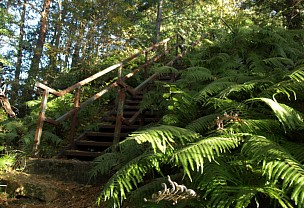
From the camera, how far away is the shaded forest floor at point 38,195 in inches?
133

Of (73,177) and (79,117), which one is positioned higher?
(79,117)

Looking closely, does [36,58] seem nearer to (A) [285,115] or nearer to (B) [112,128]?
(B) [112,128]

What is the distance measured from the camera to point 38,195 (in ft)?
11.5

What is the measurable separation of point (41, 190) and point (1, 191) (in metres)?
0.46

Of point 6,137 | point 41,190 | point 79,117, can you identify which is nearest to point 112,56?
point 79,117

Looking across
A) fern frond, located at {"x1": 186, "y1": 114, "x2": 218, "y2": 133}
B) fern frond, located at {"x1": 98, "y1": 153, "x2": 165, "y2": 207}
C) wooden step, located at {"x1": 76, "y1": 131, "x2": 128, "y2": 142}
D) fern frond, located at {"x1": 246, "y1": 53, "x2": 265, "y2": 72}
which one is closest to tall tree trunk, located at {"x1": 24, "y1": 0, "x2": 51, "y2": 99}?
wooden step, located at {"x1": 76, "y1": 131, "x2": 128, "y2": 142}

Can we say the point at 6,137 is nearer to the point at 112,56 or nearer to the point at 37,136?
the point at 37,136

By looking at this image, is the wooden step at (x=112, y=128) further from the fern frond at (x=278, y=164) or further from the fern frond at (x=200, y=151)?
the fern frond at (x=278, y=164)

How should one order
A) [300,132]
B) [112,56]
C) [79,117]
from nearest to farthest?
[300,132] < [79,117] < [112,56]

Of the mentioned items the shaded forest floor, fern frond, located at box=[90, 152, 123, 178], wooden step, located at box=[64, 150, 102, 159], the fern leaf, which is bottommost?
the shaded forest floor

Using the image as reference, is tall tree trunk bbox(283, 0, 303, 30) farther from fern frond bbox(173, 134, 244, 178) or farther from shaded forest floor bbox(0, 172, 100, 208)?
fern frond bbox(173, 134, 244, 178)

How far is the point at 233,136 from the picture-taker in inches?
80.0

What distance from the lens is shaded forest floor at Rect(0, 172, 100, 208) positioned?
133 inches

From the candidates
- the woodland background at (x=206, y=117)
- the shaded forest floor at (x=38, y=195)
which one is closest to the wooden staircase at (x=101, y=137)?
the woodland background at (x=206, y=117)
